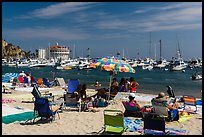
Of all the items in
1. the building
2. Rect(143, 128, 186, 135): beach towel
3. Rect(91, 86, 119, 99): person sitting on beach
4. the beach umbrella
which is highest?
the building

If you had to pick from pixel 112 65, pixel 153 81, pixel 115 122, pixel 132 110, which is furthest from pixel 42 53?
pixel 115 122

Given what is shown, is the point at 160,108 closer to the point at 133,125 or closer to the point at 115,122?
the point at 133,125

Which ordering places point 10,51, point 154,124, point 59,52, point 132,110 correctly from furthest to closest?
point 10,51 < point 59,52 < point 132,110 < point 154,124

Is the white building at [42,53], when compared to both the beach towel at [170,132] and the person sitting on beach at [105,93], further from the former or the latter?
the beach towel at [170,132]

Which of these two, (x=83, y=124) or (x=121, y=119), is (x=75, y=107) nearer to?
(x=83, y=124)

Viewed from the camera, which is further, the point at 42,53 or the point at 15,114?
the point at 42,53

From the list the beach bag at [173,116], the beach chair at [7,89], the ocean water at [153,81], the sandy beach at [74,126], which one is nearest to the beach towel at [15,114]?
the sandy beach at [74,126]

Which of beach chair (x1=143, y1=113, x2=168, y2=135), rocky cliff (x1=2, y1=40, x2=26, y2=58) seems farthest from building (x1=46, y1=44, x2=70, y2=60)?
beach chair (x1=143, y1=113, x2=168, y2=135)

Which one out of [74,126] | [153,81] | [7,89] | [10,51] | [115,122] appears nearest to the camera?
[115,122]

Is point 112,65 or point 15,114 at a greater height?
point 112,65

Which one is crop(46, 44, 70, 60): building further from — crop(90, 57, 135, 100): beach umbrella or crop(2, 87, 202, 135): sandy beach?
crop(2, 87, 202, 135): sandy beach

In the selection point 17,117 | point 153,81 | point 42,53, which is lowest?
A: point 153,81

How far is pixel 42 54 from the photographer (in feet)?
619

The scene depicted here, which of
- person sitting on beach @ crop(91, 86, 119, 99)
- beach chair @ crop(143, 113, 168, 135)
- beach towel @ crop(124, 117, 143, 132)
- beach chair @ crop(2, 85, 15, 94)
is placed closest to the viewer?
beach chair @ crop(143, 113, 168, 135)
